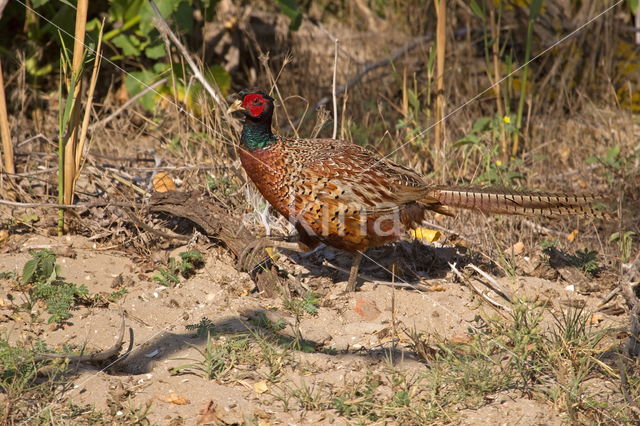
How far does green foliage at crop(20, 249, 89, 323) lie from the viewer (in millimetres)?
3932

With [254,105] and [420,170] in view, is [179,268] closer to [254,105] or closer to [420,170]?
[254,105]

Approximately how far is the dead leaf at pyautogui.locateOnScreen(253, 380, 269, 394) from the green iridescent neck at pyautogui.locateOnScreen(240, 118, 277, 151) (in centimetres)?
154

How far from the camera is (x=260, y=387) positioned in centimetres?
336

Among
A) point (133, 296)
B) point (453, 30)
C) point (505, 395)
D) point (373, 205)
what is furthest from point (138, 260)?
point (453, 30)

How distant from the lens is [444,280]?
15.6 ft

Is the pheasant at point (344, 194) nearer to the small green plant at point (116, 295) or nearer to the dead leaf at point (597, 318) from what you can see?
the dead leaf at point (597, 318)

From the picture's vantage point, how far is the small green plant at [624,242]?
15.3 ft

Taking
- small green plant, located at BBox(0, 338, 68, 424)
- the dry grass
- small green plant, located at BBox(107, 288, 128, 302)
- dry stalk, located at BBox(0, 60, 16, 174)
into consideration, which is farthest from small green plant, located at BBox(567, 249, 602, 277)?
dry stalk, located at BBox(0, 60, 16, 174)

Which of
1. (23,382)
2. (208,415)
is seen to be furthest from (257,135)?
(23,382)

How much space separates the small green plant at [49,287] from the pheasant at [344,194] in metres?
1.23

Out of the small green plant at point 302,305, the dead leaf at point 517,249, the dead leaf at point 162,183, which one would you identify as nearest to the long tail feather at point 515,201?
the dead leaf at point 517,249

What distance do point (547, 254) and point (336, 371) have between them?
1.99m

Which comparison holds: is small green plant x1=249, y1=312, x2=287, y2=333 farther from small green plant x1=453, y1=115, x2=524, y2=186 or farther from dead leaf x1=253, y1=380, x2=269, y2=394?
small green plant x1=453, y1=115, x2=524, y2=186

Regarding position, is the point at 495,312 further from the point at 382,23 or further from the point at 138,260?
the point at 382,23
